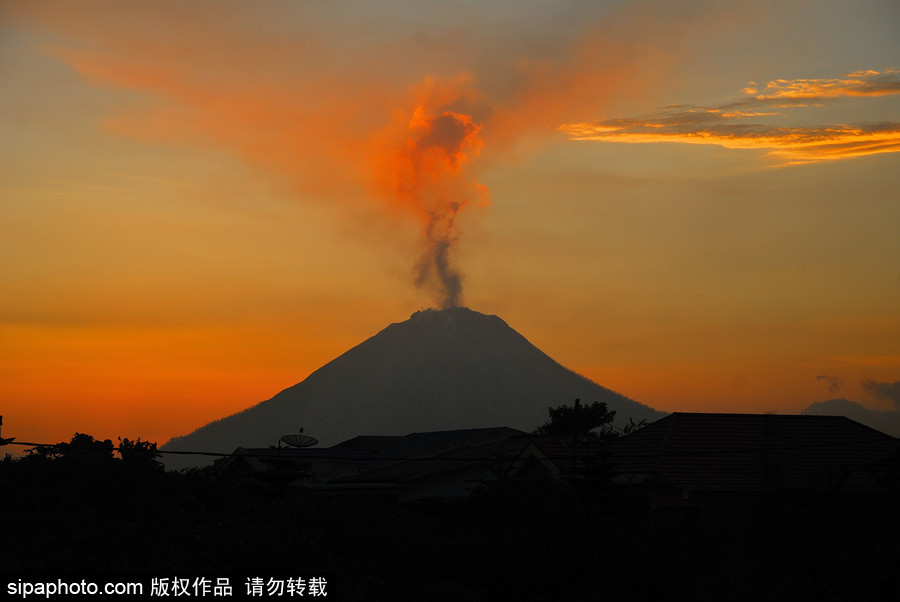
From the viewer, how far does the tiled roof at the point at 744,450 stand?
97.1ft

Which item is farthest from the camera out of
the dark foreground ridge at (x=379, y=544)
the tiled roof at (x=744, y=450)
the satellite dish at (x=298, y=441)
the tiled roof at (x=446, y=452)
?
the satellite dish at (x=298, y=441)

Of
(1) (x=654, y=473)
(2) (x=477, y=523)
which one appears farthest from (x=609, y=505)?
(2) (x=477, y=523)

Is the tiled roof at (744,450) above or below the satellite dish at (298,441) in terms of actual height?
below

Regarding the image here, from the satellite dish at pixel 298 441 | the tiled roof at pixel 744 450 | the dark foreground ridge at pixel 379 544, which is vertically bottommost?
the dark foreground ridge at pixel 379 544

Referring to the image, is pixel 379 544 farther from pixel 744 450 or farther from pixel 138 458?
pixel 744 450

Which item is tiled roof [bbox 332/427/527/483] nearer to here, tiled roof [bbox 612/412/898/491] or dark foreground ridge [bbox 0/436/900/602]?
tiled roof [bbox 612/412/898/491]

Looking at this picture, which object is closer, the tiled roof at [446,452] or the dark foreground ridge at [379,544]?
the dark foreground ridge at [379,544]

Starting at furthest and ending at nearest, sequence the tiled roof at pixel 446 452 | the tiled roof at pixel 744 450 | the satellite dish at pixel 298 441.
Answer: the satellite dish at pixel 298 441 → the tiled roof at pixel 446 452 → the tiled roof at pixel 744 450

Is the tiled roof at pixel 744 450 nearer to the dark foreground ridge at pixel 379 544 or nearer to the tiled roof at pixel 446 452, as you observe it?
the tiled roof at pixel 446 452

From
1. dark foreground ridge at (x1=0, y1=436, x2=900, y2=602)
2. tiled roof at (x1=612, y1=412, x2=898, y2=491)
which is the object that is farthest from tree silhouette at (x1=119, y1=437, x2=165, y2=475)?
tiled roof at (x1=612, y1=412, x2=898, y2=491)

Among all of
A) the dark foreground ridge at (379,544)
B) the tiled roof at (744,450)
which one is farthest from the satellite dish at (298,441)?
the dark foreground ridge at (379,544)

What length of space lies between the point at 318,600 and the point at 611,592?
6025 millimetres

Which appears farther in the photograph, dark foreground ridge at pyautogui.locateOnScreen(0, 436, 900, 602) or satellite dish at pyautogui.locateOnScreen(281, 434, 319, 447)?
satellite dish at pyautogui.locateOnScreen(281, 434, 319, 447)

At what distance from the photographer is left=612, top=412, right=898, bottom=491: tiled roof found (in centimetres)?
2961
